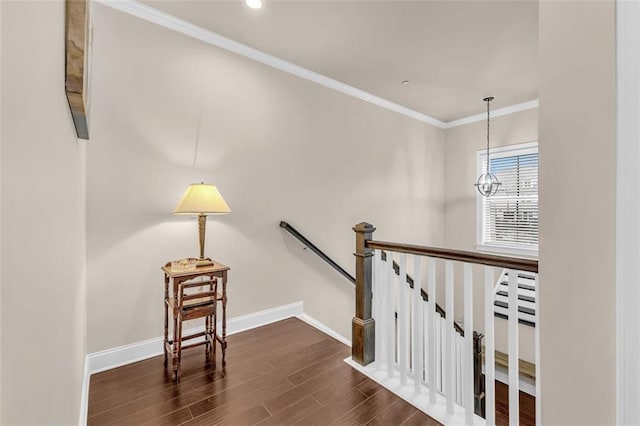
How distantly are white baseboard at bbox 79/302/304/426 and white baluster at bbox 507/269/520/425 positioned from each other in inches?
59.7

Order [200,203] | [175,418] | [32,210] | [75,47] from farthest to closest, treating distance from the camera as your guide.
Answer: [200,203]
[175,418]
[75,47]
[32,210]

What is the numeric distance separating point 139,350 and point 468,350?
2.24 metres

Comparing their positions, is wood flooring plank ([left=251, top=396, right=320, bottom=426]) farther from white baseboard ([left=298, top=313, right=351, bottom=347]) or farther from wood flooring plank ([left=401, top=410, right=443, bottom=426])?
white baseboard ([left=298, top=313, right=351, bottom=347])

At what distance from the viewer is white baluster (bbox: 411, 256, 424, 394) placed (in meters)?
1.92

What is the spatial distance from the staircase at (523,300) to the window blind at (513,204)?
49 cm

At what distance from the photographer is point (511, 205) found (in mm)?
4625

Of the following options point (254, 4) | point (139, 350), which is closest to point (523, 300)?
point (139, 350)

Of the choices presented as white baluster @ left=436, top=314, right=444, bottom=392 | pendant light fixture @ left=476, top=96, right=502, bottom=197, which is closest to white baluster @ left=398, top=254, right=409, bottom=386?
white baluster @ left=436, top=314, right=444, bottom=392

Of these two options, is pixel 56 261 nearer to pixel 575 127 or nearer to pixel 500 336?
pixel 575 127

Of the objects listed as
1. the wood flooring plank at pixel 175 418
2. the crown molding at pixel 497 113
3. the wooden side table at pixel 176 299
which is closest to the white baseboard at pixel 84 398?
the wood flooring plank at pixel 175 418

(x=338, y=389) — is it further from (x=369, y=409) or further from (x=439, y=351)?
(x=439, y=351)

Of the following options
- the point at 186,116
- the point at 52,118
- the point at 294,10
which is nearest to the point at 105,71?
the point at 186,116

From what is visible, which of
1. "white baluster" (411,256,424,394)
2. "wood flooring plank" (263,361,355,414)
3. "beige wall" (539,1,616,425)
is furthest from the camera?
"white baluster" (411,256,424,394)

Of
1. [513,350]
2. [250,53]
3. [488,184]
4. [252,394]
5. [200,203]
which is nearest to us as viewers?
[513,350]
